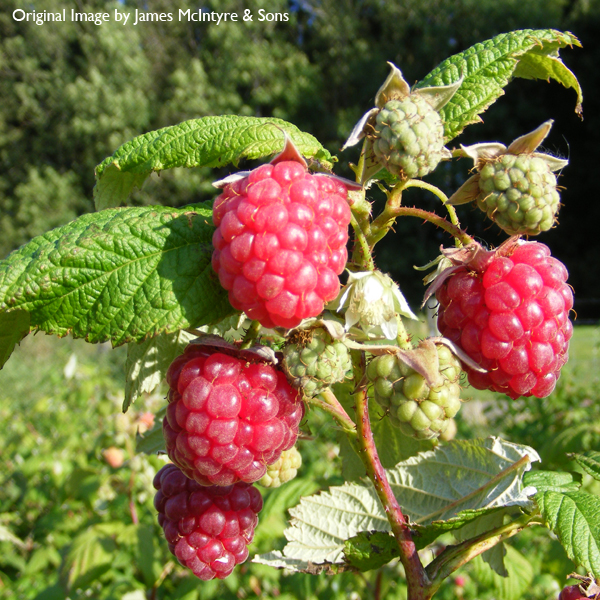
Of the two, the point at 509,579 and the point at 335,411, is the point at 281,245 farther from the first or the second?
the point at 509,579

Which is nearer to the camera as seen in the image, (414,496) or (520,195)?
(520,195)

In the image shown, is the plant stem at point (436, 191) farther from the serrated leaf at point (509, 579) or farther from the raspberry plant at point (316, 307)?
the serrated leaf at point (509, 579)

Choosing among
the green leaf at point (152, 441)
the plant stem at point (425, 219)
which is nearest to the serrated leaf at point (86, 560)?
the green leaf at point (152, 441)

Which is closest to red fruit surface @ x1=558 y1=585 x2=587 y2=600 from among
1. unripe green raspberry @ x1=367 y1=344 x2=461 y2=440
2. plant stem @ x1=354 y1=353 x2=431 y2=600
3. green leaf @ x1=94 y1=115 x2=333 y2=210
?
plant stem @ x1=354 y1=353 x2=431 y2=600

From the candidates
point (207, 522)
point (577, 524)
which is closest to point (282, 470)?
point (207, 522)

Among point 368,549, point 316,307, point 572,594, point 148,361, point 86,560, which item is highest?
point 316,307
